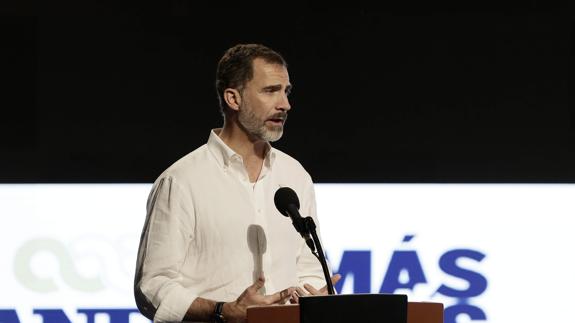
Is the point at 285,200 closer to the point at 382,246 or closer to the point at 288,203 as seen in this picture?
the point at 288,203

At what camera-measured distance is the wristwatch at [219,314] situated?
2.58 m

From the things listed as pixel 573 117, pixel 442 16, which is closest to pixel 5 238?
pixel 442 16

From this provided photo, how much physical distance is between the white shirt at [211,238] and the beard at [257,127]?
88mm

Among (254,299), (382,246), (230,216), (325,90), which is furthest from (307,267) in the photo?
(325,90)

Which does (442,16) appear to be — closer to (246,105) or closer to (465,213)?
(465,213)

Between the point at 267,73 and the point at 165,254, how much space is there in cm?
63

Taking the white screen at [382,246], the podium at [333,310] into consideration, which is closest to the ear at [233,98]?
the podium at [333,310]

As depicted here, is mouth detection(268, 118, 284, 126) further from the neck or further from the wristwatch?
the wristwatch

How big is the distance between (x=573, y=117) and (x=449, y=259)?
3.20 ft

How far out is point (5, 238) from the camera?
14.3 feet

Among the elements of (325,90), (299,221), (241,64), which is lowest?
(299,221)

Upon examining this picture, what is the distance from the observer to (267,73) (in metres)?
2.96

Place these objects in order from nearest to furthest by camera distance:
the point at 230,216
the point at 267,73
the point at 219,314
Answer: the point at 219,314 < the point at 230,216 < the point at 267,73

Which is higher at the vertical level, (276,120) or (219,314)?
(276,120)
